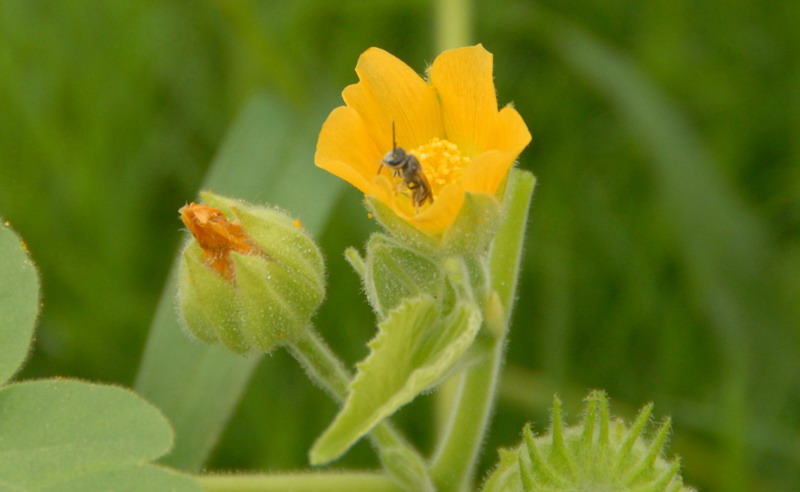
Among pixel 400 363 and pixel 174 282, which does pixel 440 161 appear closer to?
pixel 400 363

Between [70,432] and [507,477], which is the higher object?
[507,477]

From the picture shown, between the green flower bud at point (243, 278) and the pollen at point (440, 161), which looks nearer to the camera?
the green flower bud at point (243, 278)

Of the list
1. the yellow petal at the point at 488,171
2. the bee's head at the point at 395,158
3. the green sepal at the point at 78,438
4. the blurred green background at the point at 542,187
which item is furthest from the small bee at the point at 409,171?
the blurred green background at the point at 542,187

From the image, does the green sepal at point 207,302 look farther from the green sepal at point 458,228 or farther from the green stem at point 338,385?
the green sepal at point 458,228

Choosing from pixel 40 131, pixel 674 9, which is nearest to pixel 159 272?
pixel 40 131

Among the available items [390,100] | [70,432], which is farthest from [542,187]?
[70,432]

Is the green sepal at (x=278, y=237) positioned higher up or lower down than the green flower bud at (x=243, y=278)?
higher up

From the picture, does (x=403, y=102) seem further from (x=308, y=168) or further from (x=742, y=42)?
(x=742, y=42)
